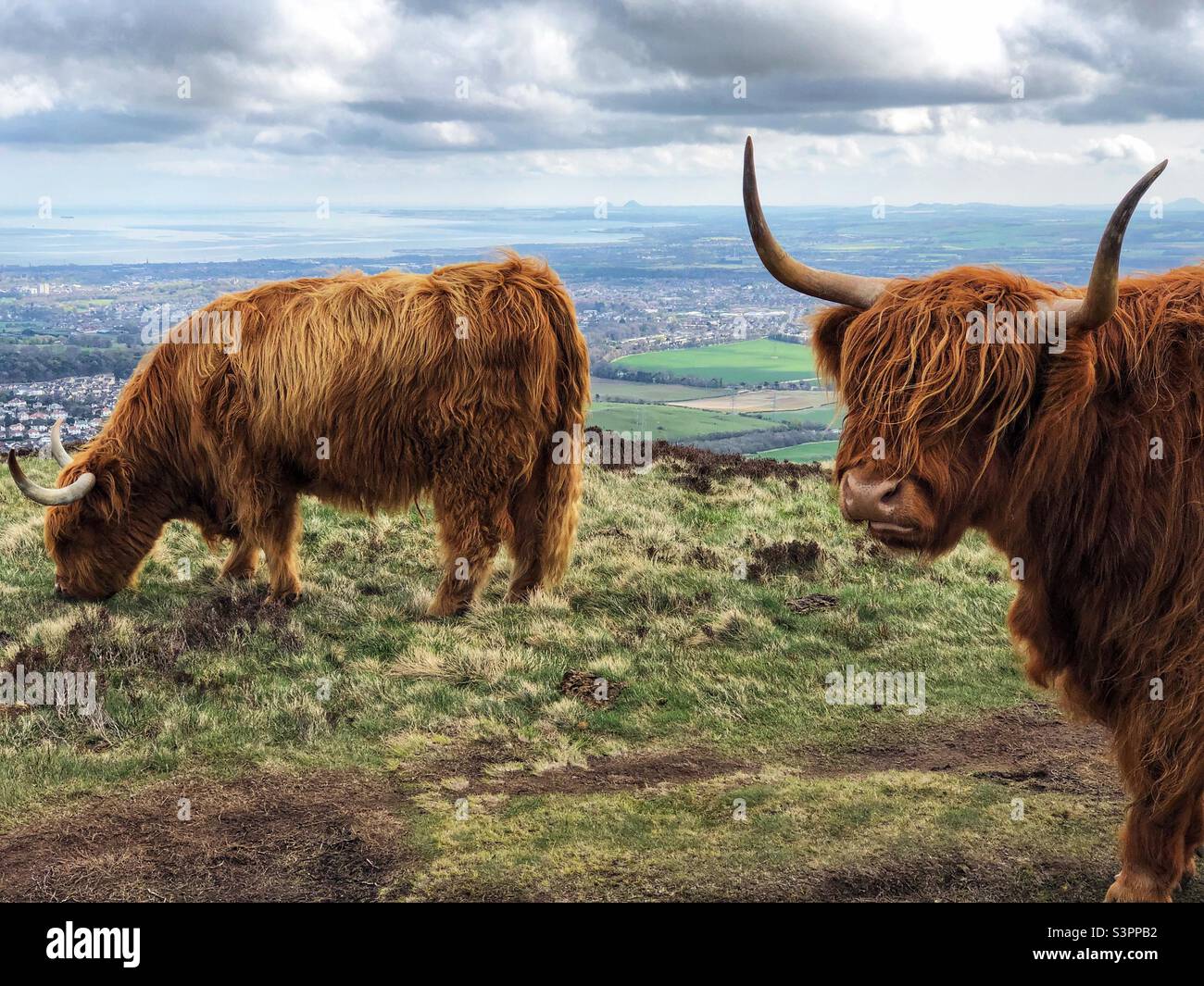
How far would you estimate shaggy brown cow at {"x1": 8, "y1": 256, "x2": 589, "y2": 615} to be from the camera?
6.94 metres

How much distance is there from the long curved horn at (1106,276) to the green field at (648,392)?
2558cm

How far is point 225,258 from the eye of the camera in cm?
4934

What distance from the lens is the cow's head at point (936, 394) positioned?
3.04 metres

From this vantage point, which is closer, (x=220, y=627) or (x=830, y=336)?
(x=830, y=336)

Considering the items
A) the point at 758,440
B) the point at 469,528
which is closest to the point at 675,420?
the point at 758,440

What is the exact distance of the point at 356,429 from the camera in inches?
278

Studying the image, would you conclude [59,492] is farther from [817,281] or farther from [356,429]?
[817,281]

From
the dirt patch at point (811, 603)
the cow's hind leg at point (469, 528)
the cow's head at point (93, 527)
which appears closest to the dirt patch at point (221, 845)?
the cow's hind leg at point (469, 528)

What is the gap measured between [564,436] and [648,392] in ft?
77.5

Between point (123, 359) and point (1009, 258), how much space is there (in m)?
29.2

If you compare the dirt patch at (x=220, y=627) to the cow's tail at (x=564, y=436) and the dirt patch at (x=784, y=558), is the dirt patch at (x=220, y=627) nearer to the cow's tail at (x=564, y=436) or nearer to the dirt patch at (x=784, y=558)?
the cow's tail at (x=564, y=436)

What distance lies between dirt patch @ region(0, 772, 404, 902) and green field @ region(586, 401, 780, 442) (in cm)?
1526

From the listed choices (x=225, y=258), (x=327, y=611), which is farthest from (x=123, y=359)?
(x=225, y=258)
